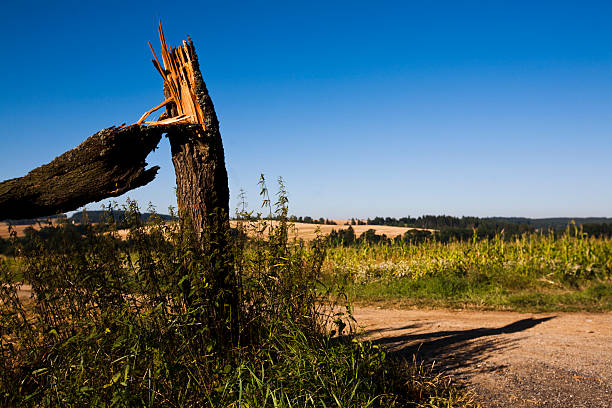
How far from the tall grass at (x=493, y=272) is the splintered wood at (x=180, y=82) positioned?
6116 millimetres

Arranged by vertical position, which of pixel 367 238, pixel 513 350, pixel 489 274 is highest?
pixel 367 238

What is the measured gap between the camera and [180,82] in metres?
4.74

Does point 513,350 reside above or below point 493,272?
below

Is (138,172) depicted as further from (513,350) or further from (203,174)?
(513,350)

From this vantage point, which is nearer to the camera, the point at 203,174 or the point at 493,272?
the point at 203,174

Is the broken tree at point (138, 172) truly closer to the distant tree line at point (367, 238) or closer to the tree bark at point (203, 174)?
the tree bark at point (203, 174)

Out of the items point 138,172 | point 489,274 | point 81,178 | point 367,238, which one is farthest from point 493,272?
point 81,178

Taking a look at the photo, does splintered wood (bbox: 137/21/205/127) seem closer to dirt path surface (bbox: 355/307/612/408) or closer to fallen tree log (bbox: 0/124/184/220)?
fallen tree log (bbox: 0/124/184/220)

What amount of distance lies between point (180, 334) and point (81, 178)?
7.43ft

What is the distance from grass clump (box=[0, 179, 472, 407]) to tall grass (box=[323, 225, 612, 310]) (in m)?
5.82

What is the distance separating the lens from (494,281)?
10844 mm

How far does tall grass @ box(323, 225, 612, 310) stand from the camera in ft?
31.6

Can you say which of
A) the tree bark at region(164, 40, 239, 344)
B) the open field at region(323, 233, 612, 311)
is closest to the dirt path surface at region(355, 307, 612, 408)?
the open field at region(323, 233, 612, 311)

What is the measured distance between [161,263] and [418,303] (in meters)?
7.46
